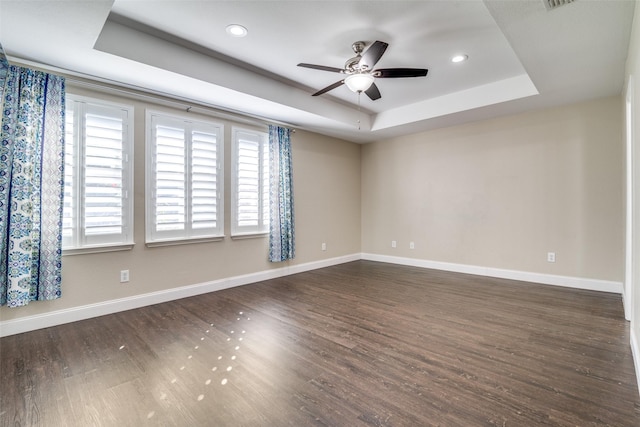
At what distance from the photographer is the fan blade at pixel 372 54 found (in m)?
2.44

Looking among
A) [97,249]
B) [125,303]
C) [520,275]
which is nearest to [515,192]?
[520,275]

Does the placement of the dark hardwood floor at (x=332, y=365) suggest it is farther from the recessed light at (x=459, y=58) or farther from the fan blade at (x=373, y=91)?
the recessed light at (x=459, y=58)

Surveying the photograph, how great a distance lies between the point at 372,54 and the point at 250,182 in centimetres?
269

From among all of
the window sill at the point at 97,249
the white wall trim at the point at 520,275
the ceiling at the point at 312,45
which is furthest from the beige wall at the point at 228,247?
the white wall trim at the point at 520,275

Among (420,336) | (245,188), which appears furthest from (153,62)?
(420,336)

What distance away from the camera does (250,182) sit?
4.58m

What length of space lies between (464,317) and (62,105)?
183 inches

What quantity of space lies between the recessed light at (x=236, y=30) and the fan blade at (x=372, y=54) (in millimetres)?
1138

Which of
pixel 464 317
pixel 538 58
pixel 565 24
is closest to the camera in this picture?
pixel 565 24

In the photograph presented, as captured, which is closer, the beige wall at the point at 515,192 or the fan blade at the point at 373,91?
the fan blade at the point at 373,91

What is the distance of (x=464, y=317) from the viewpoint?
10.1 ft

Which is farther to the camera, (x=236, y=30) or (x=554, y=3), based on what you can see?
(x=236, y=30)

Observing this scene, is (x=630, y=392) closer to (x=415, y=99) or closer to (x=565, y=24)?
(x=565, y=24)

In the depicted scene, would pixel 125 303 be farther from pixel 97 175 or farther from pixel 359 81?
pixel 359 81
